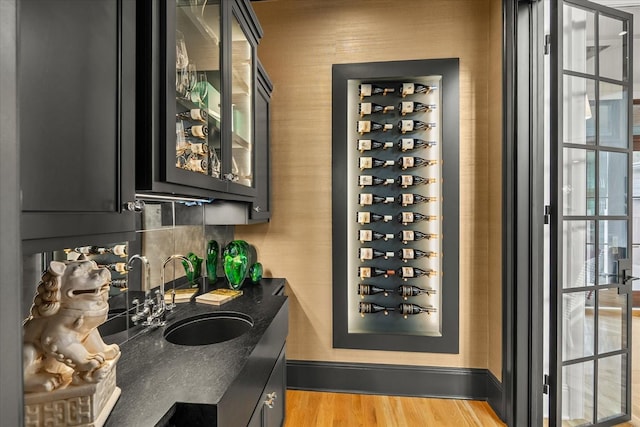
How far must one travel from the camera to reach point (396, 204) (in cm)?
260

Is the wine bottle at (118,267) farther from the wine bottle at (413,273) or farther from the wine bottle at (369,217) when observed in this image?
the wine bottle at (413,273)

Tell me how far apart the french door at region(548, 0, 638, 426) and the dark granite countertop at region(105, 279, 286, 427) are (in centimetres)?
178

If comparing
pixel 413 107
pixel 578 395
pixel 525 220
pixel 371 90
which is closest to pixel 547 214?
pixel 525 220

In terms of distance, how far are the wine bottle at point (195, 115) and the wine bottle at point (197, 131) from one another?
1.0 inches

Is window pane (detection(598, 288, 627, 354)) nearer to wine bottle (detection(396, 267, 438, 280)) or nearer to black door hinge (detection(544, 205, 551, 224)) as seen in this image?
black door hinge (detection(544, 205, 551, 224))

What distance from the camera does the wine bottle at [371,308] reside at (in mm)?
2580

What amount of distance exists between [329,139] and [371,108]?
0.42 m

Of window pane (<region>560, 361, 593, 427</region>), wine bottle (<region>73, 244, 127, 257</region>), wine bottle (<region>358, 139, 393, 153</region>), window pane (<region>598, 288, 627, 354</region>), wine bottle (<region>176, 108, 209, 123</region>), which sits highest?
wine bottle (<region>358, 139, 393, 153</region>)

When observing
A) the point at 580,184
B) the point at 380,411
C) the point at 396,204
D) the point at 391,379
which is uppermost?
the point at 580,184

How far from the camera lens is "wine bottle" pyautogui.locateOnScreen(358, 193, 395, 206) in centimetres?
256

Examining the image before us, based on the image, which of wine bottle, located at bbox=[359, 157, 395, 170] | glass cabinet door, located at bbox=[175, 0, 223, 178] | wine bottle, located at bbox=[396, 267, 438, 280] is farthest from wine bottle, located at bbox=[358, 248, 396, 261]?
glass cabinet door, located at bbox=[175, 0, 223, 178]

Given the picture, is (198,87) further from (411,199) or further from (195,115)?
(411,199)

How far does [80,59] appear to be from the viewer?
0.64 m

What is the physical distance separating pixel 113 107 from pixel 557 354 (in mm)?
2314
